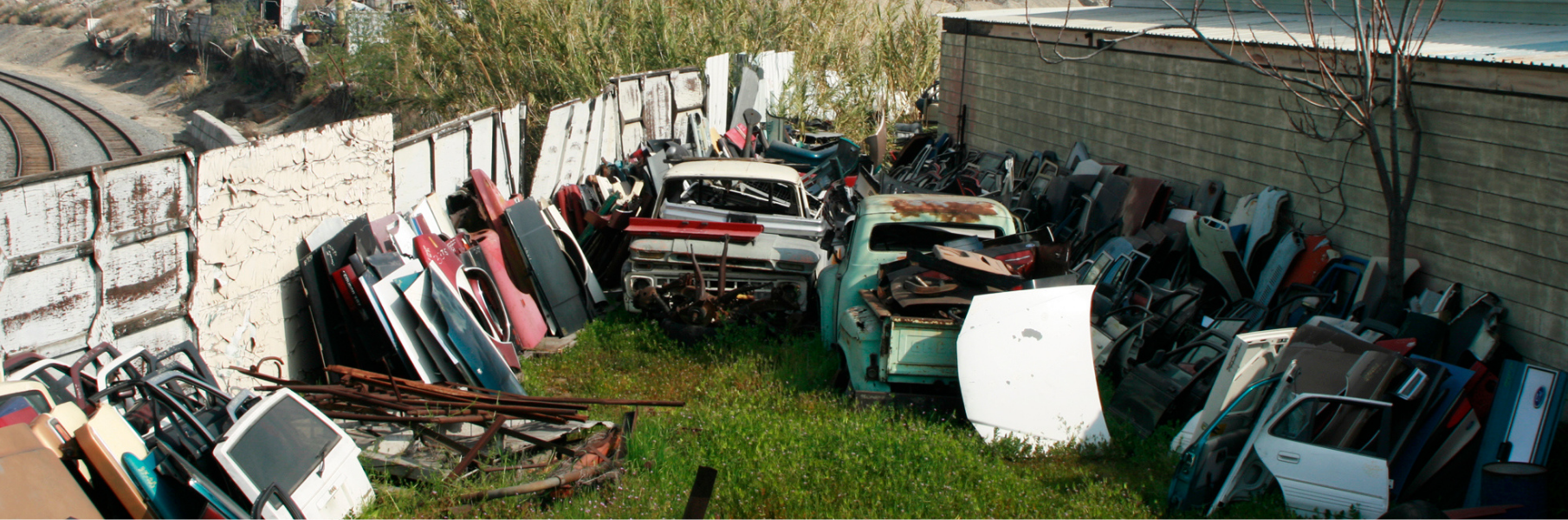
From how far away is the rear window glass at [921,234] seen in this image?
22.1 feet

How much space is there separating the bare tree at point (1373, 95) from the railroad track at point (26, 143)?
15768 mm

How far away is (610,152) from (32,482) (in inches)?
358

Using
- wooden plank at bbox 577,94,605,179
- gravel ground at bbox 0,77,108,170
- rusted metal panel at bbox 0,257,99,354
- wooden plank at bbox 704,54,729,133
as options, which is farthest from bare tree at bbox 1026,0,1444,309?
gravel ground at bbox 0,77,108,170

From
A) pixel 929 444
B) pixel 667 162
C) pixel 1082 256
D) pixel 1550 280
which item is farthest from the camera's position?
pixel 667 162

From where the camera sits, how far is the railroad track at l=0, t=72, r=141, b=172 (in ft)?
56.0

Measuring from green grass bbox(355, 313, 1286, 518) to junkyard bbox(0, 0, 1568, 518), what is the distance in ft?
0.09

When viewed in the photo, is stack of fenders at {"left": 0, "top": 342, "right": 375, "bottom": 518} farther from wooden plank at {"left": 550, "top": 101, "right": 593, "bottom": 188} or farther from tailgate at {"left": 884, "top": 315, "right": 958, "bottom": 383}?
wooden plank at {"left": 550, "top": 101, "right": 593, "bottom": 188}

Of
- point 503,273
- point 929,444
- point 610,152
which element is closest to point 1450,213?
point 929,444

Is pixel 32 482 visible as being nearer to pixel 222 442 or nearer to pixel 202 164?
pixel 222 442

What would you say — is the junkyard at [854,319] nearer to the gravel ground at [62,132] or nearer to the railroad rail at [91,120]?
the railroad rail at [91,120]

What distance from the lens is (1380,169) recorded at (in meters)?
6.07

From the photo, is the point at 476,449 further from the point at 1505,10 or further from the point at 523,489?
the point at 1505,10

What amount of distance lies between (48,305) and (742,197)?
551 centimetres

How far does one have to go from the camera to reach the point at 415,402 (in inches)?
205
